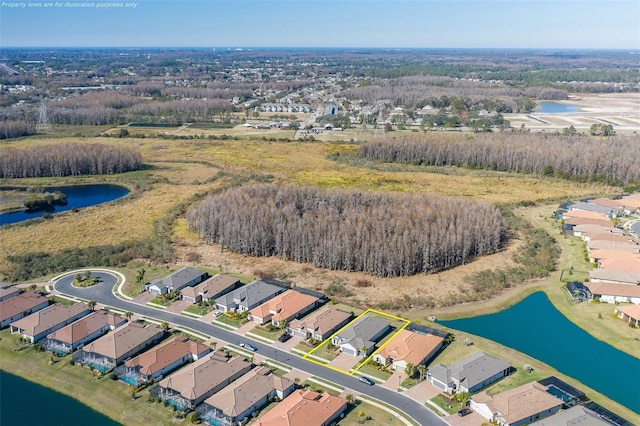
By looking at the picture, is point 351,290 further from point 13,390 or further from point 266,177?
point 266,177

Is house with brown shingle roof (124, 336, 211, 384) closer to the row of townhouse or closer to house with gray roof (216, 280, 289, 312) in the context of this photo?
house with gray roof (216, 280, 289, 312)

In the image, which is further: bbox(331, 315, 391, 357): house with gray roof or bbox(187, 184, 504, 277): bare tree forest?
bbox(187, 184, 504, 277): bare tree forest

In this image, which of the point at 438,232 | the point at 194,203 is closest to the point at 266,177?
the point at 194,203

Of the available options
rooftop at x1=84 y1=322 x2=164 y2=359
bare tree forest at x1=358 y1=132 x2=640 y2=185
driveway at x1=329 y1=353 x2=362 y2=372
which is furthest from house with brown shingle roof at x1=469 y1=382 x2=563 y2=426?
bare tree forest at x1=358 y1=132 x2=640 y2=185

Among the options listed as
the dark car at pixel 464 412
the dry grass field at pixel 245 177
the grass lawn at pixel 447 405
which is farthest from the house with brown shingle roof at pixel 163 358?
the dark car at pixel 464 412

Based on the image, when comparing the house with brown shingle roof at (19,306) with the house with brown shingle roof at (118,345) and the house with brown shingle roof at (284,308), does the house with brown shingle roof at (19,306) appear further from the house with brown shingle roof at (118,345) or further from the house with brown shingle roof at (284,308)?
the house with brown shingle roof at (284,308)

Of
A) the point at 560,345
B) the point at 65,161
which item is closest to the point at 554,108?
the point at 560,345
